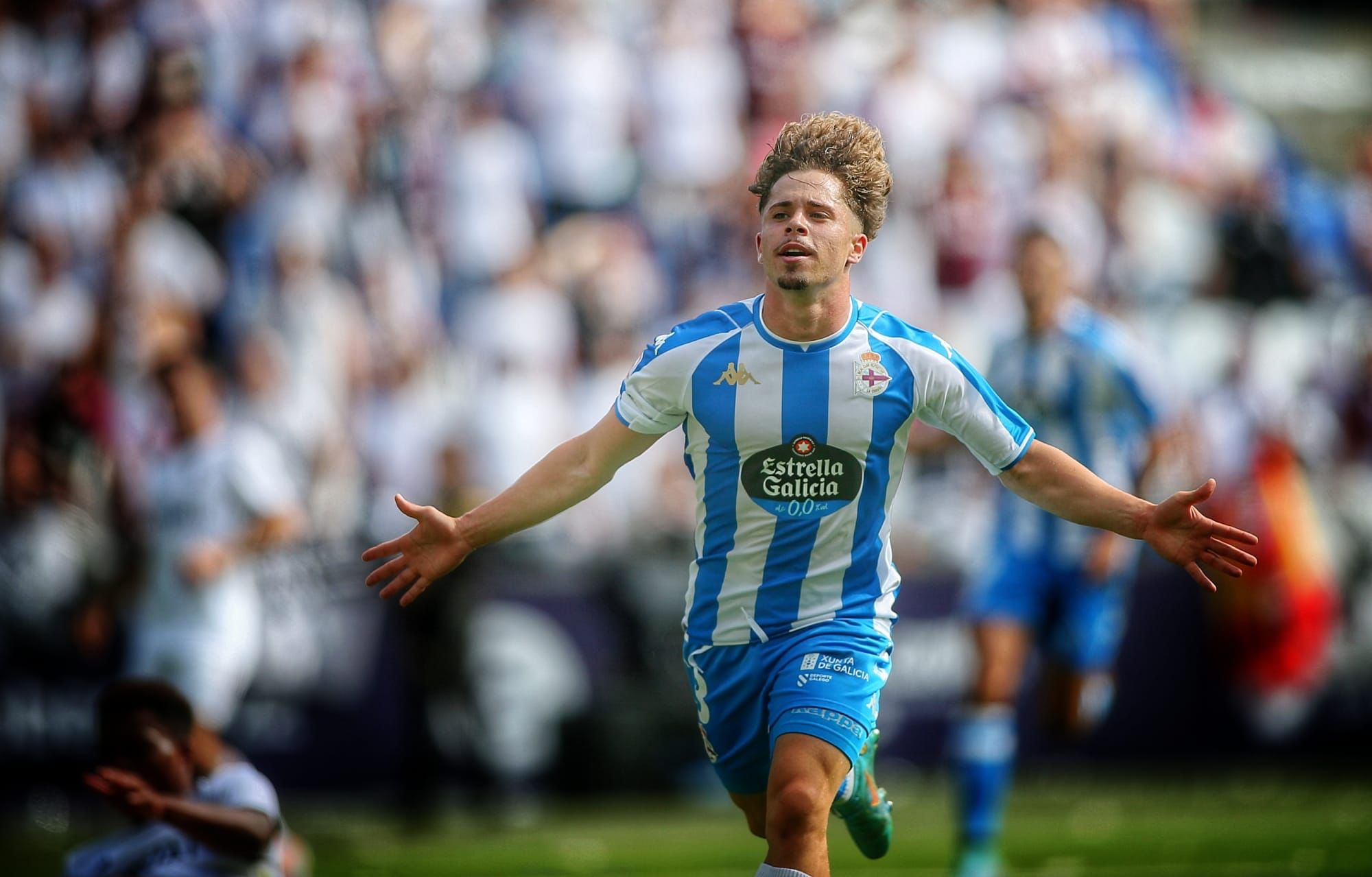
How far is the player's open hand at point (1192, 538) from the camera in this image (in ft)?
17.1

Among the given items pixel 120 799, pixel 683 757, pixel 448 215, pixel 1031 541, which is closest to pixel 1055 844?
pixel 1031 541

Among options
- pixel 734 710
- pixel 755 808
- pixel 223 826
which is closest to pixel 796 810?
pixel 734 710

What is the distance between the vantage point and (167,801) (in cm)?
537

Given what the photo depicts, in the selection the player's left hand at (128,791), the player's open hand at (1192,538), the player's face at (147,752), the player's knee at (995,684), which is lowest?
the player's left hand at (128,791)

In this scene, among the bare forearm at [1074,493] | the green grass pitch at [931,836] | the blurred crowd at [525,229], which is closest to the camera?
the bare forearm at [1074,493]

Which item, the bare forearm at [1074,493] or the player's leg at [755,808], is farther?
the player's leg at [755,808]

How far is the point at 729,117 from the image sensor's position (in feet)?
52.0

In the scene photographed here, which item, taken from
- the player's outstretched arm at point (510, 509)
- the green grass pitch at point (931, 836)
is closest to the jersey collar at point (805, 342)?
the player's outstretched arm at point (510, 509)

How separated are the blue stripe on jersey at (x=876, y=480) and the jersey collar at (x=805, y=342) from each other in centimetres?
10

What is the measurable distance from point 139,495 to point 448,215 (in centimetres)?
422

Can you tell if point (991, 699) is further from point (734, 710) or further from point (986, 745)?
point (734, 710)

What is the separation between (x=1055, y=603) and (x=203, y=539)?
4.64m

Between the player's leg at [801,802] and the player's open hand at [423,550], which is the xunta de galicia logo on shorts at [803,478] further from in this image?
the player's open hand at [423,550]

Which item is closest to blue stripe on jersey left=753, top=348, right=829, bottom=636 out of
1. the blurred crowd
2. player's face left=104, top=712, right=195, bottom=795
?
player's face left=104, top=712, right=195, bottom=795
